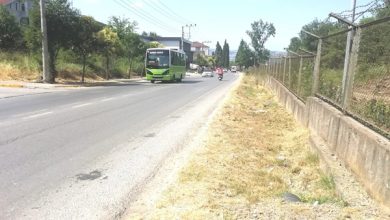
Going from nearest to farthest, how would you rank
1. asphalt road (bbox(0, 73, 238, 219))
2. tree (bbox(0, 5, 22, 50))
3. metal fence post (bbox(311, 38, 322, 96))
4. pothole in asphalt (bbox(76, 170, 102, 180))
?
asphalt road (bbox(0, 73, 238, 219)) → pothole in asphalt (bbox(76, 170, 102, 180)) → metal fence post (bbox(311, 38, 322, 96)) → tree (bbox(0, 5, 22, 50))

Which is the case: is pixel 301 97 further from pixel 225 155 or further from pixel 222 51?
pixel 222 51

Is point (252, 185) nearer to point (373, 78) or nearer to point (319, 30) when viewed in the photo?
point (373, 78)

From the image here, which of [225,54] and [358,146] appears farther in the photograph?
[225,54]

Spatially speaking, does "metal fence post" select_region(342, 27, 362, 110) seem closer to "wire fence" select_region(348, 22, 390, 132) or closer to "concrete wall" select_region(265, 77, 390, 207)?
"wire fence" select_region(348, 22, 390, 132)

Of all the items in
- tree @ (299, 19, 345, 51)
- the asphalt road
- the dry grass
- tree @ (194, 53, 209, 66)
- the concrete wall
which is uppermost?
tree @ (299, 19, 345, 51)

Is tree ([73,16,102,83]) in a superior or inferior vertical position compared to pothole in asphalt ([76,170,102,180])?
superior

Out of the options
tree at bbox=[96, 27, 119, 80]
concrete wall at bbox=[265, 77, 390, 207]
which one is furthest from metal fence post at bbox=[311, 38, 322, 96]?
tree at bbox=[96, 27, 119, 80]

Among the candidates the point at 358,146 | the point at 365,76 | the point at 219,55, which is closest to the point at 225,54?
the point at 219,55

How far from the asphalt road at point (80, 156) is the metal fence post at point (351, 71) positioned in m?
3.20

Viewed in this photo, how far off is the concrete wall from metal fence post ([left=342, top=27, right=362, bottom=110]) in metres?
0.25

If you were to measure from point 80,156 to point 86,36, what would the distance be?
27.2 metres

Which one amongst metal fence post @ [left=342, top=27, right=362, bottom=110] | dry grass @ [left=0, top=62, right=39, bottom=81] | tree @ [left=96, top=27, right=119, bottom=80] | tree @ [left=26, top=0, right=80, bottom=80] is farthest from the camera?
tree @ [left=96, top=27, right=119, bottom=80]

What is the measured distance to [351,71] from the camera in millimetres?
6824

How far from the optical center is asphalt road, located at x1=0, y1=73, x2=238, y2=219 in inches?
206
